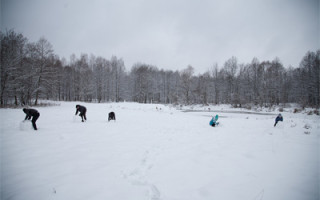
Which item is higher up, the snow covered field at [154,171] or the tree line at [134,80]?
the tree line at [134,80]

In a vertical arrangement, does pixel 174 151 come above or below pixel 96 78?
below

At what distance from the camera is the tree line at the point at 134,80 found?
58.9 feet

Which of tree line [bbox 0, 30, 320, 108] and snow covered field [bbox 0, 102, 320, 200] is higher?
tree line [bbox 0, 30, 320, 108]

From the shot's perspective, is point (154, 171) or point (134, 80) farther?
point (134, 80)

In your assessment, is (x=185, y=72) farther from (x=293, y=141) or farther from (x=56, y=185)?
(x=56, y=185)

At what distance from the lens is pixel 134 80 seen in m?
41.5

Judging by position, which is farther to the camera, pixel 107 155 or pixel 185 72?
pixel 185 72

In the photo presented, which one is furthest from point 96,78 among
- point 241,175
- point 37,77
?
point 241,175

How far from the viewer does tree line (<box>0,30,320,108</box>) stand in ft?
58.9

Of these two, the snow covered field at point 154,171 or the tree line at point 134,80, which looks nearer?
the snow covered field at point 154,171

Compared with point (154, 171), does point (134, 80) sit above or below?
above

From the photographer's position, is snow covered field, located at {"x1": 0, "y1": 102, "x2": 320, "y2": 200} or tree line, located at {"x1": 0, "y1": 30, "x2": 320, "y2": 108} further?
tree line, located at {"x1": 0, "y1": 30, "x2": 320, "y2": 108}

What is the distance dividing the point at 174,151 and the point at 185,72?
34837mm

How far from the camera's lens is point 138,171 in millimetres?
2867
